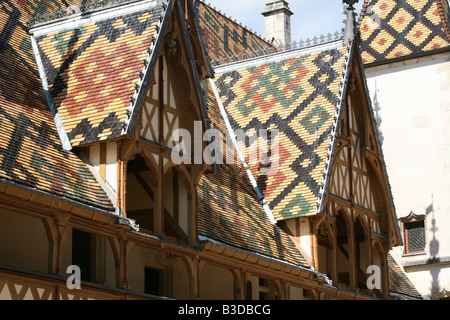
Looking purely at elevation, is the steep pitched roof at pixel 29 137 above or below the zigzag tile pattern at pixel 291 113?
below

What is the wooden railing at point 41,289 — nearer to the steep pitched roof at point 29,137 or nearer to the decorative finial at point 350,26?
the steep pitched roof at point 29,137

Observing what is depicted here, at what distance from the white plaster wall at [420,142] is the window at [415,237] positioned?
242mm

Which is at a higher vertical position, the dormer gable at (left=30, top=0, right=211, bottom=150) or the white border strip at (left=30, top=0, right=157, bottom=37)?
the white border strip at (left=30, top=0, right=157, bottom=37)

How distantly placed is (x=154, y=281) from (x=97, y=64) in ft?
12.1

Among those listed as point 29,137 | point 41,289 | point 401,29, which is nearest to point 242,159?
point 29,137

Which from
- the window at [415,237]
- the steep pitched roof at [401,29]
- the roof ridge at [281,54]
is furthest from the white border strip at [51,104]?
the steep pitched roof at [401,29]

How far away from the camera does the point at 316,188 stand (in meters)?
19.8

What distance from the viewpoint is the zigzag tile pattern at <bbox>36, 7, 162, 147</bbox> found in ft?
49.3

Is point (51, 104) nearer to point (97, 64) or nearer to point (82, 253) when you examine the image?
point (97, 64)

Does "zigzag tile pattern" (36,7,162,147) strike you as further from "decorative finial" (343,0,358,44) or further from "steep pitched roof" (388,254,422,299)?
"steep pitched roof" (388,254,422,299)

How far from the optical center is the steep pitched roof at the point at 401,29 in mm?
27594

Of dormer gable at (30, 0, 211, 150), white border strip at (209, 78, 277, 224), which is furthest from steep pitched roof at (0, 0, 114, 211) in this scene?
white border strip at (209, 78, 277, 224)

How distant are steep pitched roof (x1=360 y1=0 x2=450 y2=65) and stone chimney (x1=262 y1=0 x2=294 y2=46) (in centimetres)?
488
